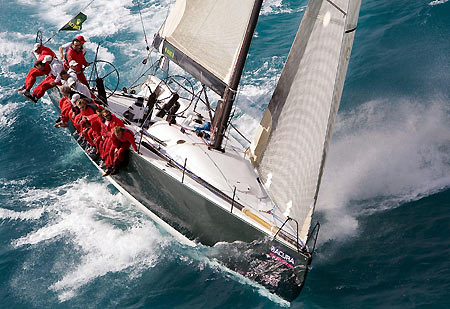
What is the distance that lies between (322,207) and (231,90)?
2802 millimetres

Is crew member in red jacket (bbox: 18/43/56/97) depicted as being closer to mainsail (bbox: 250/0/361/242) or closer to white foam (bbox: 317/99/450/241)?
mainsail (bbox: 250/0/361/242)

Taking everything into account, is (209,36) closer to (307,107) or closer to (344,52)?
(307,107)

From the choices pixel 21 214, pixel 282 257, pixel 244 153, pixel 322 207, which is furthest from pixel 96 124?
pixel 322 207

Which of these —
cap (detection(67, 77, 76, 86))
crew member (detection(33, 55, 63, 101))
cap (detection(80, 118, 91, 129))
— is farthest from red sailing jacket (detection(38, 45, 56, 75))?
cap (detection(80, 118, 91, 129))

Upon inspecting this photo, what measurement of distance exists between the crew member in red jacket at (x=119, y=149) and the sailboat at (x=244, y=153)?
147mm

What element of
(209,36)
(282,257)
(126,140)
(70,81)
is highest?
(209,36)

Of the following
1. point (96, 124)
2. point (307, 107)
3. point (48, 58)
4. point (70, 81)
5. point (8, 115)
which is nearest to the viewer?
point (307, 107)

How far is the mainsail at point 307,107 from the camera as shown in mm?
7414

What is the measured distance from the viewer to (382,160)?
10617 mm

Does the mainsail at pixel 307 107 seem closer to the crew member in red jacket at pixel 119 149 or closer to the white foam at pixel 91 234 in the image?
the crew member in red jacket at pixel 119 149

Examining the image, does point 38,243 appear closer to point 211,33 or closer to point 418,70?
point 211,33

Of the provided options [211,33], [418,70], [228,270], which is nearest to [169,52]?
[211,33]

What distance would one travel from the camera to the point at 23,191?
10711 mm

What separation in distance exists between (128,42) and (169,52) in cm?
681
